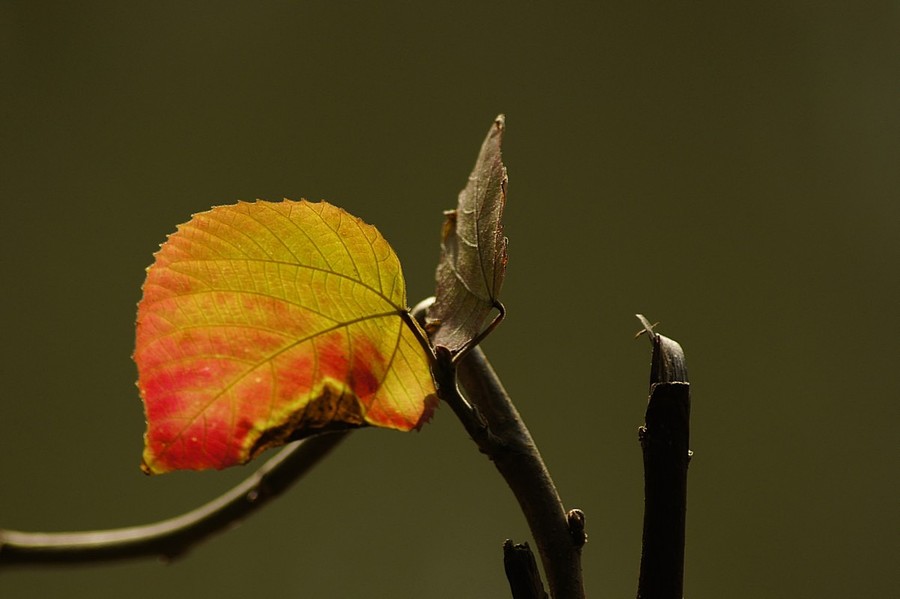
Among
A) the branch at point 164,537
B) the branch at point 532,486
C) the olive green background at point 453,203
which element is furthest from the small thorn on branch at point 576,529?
the olive green background at point 453,203

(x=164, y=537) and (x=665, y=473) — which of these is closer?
(x=665, y=473)

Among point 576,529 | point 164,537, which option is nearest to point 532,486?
point 576,529

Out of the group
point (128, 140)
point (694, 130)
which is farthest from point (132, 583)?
point (694, 130)

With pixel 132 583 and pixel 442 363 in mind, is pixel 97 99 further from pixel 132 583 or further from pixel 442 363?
pixel 442 363

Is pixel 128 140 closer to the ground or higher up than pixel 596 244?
higher up

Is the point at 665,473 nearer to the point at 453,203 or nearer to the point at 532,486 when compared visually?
the point at 532,486

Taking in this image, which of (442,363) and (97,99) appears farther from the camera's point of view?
(97,99)
